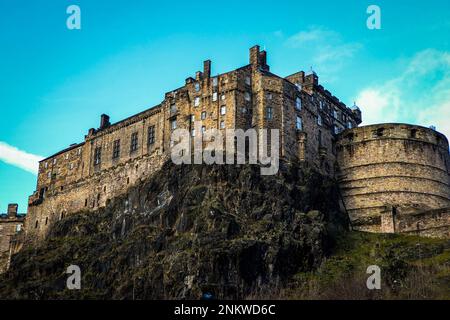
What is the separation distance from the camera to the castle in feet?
229

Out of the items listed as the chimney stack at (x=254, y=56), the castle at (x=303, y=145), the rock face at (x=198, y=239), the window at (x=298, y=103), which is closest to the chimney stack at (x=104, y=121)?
the castle at (x=303, y=145)

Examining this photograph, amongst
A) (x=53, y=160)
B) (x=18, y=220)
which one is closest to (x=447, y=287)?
(x=53, y=160)

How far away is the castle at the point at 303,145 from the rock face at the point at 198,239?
13.2 feet

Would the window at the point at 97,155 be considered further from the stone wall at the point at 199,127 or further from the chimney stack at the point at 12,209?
the chimney stack at the point at 12,209

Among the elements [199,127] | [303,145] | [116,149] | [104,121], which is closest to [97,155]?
[116,149]

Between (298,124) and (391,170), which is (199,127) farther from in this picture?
(391,170)

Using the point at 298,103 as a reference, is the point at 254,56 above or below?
above

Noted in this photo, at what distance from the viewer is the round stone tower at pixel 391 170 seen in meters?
73.2

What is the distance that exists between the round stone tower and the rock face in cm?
426

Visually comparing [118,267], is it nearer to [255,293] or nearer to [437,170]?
[255,293]

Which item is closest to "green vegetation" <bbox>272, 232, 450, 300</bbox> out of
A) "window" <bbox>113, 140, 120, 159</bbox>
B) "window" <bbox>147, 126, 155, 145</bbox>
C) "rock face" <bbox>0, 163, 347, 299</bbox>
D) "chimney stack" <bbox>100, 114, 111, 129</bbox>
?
"rock face" <bbox>0, 163, 347, 299</bbox>

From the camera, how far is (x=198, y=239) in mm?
59844

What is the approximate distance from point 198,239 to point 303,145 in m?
17.6

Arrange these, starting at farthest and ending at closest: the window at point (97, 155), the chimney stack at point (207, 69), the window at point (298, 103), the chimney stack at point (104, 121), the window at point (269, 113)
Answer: the chimney stack at point (104, 121) < the window at point (97, 155) < the chimney stack at point (207, 69) < the window at point (298, 103) < the window at point (269, 113)
